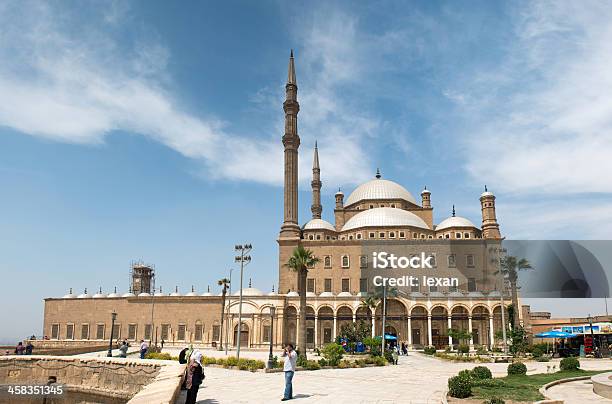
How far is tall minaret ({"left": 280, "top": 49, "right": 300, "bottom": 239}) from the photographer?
53219 millimetres

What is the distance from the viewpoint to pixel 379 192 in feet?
216

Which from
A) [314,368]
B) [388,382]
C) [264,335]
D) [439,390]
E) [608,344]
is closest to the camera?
[439,390]

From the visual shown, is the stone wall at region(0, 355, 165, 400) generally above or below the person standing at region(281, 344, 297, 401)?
below

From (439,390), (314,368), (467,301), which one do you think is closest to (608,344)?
(467,301)

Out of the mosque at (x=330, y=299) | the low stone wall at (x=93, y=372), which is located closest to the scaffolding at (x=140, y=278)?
the mosque at (x=330, y=299)

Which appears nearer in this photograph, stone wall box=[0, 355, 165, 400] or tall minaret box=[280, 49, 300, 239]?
stone wall box=[0, 355, 165, 400]

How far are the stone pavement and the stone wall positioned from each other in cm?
1117

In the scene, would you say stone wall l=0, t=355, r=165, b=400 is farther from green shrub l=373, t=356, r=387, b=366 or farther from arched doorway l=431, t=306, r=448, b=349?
arched doorway l=431, t=306, r=448, b=349

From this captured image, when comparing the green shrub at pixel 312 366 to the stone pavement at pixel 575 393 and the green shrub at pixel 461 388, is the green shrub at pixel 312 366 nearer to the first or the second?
the stone pavement at pixel 575 393

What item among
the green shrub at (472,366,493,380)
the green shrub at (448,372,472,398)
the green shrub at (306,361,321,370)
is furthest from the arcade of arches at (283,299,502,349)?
the green shrub at (448,372,472,398)

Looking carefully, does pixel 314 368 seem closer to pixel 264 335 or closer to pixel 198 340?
pixel 264 335

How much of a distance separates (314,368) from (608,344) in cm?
2181

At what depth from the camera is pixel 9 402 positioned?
636 inches

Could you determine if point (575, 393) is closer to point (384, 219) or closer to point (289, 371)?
point (289, 371)
